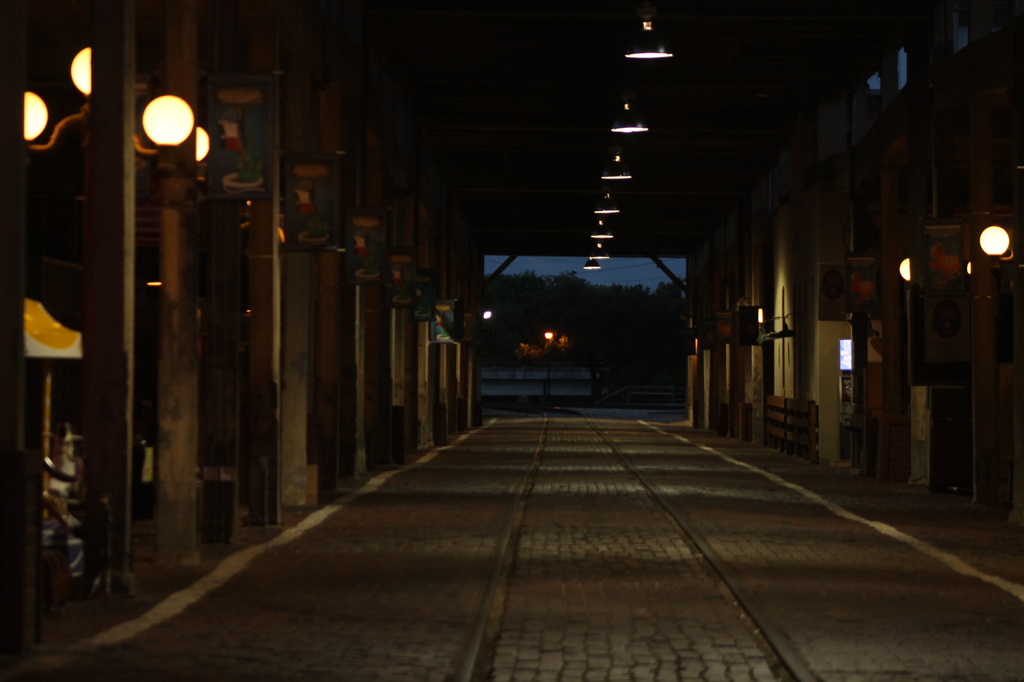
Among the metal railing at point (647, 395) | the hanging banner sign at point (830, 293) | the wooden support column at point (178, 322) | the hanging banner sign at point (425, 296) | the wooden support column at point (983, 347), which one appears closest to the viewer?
the wooden support column at point (178, 322)

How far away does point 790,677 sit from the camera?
941 cm

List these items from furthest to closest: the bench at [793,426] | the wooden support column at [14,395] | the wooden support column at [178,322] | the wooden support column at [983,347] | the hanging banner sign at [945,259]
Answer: the bench at [793,426] → the hanging banner sign at [945,259] → the wooden support column at [983,347] → the wooden support column at [178,322] → the wooden support column at [14,395]

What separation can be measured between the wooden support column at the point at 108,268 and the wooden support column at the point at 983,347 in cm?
1404

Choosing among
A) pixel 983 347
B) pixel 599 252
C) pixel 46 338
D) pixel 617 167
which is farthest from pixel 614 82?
pixel 599 252

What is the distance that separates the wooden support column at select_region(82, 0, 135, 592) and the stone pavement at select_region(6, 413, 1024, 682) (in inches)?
38.3

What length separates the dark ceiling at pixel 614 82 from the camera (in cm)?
2952

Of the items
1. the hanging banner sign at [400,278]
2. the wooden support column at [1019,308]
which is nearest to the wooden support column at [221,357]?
the wooden support column at [1019,308]

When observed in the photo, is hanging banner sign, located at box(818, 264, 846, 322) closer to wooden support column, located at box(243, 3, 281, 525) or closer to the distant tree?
wooden support column, located at box(243, 3, 281, 525)

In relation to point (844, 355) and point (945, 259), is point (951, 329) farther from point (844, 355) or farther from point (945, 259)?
point (844, 355)

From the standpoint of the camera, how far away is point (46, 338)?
13805 millimetres

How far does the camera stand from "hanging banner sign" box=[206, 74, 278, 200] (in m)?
16.0

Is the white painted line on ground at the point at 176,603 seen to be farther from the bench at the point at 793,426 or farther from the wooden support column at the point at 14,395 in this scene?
the bench at the point at 793,426

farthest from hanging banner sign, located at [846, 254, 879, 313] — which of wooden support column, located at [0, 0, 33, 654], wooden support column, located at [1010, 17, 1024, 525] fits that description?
wooden support column, located at [0, 0, 33, 654]

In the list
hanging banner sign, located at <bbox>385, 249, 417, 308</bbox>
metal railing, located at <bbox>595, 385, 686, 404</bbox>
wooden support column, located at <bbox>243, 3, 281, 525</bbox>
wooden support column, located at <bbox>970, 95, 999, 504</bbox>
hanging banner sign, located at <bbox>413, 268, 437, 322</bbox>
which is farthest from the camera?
metal railing, located at <bbox>595, 385, 686, 404</bbox>
